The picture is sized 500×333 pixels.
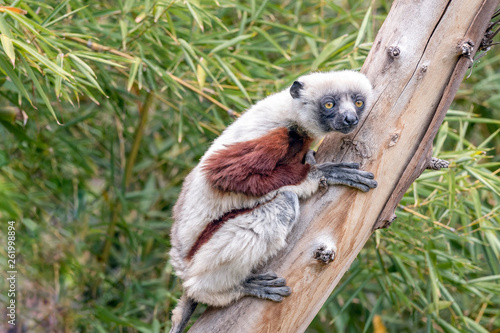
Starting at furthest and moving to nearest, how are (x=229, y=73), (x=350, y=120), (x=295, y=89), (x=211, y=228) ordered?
(x=229, y=73) < (x=295, y=89) < (x=211, y=228) < (x=350, y=120)

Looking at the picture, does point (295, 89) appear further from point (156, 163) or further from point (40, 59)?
point (156, 163)

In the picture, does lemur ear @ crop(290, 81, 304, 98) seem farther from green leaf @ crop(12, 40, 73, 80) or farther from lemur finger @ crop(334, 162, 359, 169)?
green leaf @ crop(12, 40, 73, 80)

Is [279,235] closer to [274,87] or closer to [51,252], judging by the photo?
[274,87]

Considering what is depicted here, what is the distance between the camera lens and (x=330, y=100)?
3.10m

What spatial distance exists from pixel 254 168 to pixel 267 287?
2.18ft

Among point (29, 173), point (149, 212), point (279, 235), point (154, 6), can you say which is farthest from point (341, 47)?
point (29, 173)

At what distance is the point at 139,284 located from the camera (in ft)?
16.0

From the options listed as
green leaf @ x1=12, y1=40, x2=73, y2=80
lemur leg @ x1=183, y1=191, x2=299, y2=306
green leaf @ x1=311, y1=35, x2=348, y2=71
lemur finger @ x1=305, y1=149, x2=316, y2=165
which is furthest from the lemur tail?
green leaf @ x1=311, y1=35, x2=348, y2=71

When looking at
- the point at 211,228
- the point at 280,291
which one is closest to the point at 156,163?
the point at 211,228

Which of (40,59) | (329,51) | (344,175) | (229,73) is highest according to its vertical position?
(329,51)

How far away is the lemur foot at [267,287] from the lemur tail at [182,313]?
0.48 metres

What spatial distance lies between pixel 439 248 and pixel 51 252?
354 centimetres

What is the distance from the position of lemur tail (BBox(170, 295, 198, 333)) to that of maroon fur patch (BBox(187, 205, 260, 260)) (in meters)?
0.27

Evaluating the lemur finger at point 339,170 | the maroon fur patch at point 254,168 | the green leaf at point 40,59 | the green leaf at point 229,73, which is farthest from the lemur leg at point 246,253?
the green leaf at point 40,59
